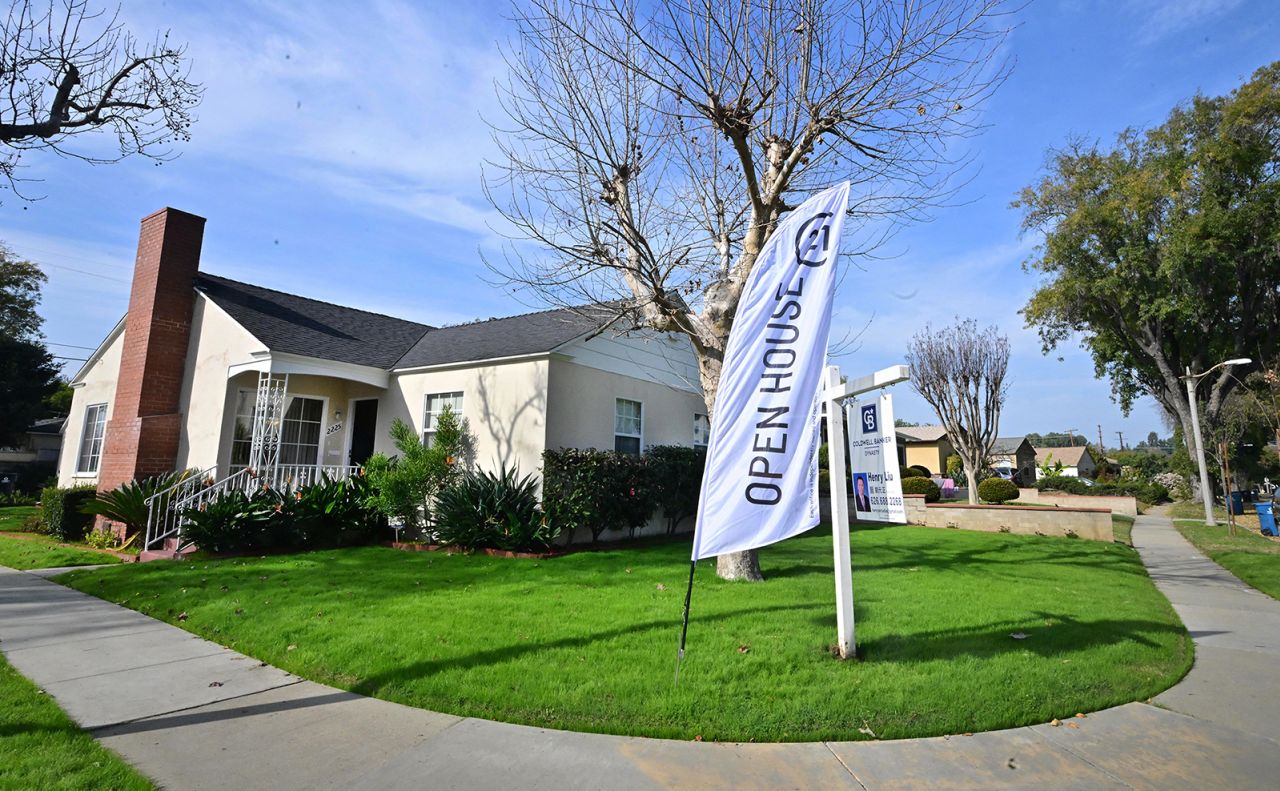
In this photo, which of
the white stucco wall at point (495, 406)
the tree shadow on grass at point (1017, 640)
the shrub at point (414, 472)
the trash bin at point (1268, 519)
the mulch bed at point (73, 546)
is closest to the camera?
the tree shadow on grass at point (1017, 640)

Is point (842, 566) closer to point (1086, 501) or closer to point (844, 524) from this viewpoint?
point (844, 524)

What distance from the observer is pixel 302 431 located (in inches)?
543

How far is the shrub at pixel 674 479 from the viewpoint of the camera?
42.5 ft

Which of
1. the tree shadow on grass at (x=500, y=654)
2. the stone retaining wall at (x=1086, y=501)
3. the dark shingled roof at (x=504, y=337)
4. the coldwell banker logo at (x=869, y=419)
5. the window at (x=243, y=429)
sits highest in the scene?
the dark shingled roof at (x=504, y=337)

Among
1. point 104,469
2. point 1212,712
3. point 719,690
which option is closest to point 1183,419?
point 1212,712

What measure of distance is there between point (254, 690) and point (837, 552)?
4.45 m

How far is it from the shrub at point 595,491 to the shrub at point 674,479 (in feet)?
1.24

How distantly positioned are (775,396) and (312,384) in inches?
479

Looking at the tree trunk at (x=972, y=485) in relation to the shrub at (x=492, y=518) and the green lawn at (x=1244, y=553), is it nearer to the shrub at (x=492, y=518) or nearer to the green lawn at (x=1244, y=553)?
the green lawn at (x=1244, y=553)

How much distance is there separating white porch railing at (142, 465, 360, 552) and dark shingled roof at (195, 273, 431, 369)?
2361 mm

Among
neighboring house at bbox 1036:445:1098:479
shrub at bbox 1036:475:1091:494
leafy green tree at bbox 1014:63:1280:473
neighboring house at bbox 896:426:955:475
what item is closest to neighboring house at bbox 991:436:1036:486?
neighboring house at bbox 896:426:955:475

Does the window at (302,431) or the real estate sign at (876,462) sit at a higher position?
the window at (302,431)

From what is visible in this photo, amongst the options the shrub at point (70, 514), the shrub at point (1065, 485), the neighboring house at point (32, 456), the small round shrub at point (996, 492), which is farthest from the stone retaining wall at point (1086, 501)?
the neighboring house at point (32, 456)

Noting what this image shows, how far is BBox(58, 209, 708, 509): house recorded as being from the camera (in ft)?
40.0
